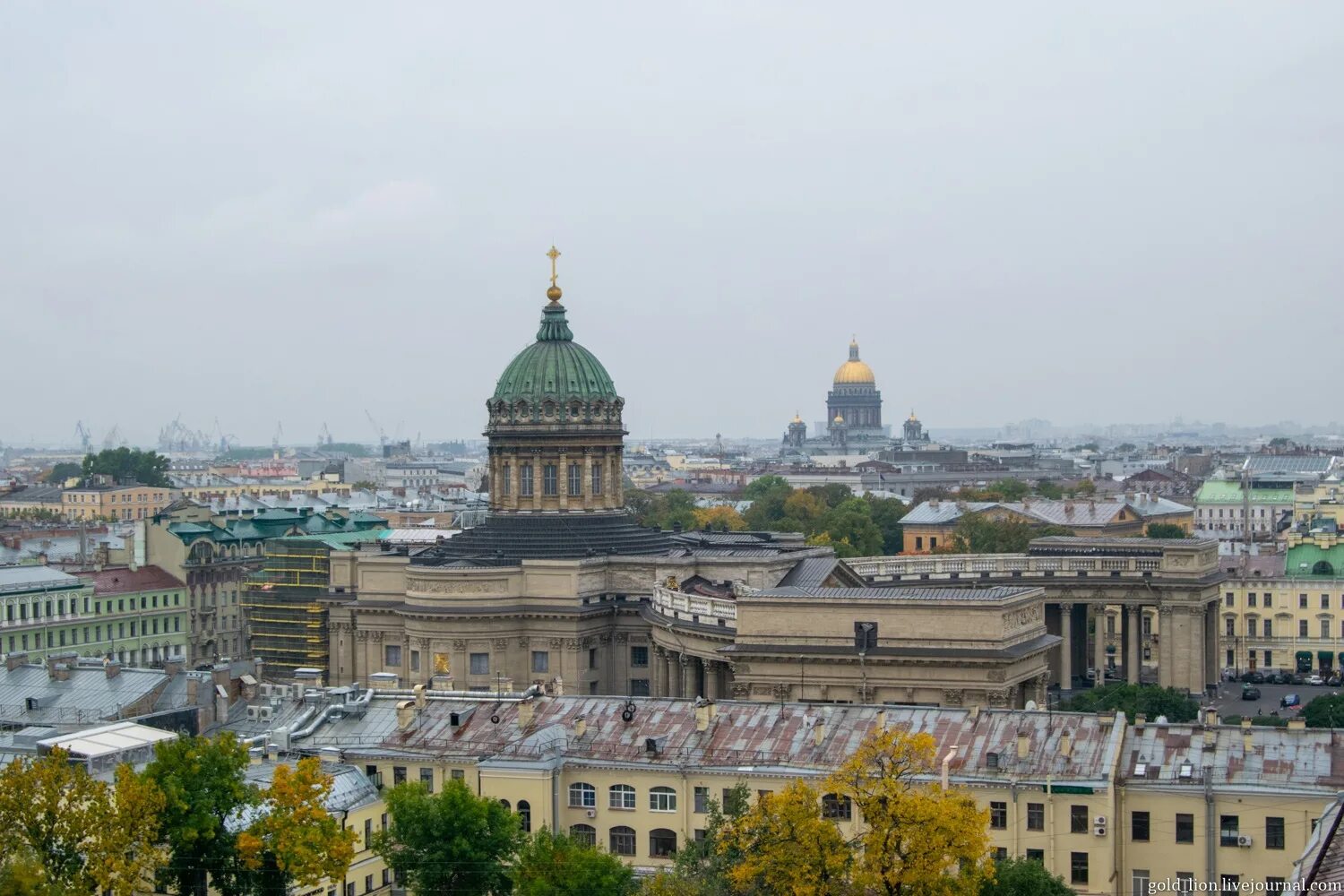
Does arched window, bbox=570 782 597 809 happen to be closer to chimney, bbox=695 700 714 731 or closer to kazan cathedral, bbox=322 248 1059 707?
chimney, bbox=695 700 714 731

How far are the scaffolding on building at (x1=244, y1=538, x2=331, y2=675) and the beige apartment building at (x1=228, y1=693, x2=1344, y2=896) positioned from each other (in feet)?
161

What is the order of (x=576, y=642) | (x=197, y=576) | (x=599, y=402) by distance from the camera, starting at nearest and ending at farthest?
(x=576, y=642), (x=599, y=402), (x=197, y=576)

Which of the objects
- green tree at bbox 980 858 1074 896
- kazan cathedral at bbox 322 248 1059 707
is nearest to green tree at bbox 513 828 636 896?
green tree at bbox 980 858 1074 896

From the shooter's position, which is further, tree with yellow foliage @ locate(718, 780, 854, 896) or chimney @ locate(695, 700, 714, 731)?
chimney @ locate(695, 700, 714, 731)

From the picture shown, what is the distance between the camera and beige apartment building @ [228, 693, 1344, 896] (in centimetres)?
6294

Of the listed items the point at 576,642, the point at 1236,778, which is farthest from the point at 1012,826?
the point at 576,642

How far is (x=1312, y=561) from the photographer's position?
131m

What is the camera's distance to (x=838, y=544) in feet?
546

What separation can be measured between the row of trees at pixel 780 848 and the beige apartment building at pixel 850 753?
7.94 ft

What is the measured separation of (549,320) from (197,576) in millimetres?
35702

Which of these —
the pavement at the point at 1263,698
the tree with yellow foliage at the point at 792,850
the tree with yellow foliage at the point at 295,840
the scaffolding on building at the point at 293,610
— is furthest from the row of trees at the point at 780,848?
the scaffolding on building at the point at 293,610

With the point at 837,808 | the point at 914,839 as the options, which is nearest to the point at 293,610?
the point at 837,808

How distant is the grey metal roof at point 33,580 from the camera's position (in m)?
126

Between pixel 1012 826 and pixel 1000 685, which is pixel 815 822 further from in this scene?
pixel 1000 685
